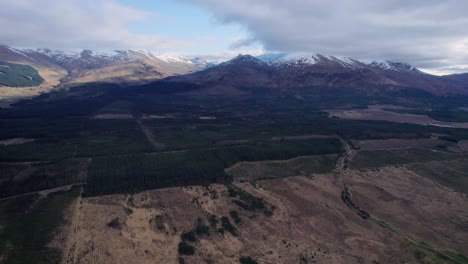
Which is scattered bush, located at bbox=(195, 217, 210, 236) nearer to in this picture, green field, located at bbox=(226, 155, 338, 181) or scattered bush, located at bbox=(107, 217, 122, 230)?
scattered bush, located at bbox=(107, 217, 122, 230)

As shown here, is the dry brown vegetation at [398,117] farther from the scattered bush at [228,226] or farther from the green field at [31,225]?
the green field at [31,225]

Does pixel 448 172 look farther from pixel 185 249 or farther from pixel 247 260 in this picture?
pixel 185 249

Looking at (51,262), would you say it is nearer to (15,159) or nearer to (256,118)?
(15,159)

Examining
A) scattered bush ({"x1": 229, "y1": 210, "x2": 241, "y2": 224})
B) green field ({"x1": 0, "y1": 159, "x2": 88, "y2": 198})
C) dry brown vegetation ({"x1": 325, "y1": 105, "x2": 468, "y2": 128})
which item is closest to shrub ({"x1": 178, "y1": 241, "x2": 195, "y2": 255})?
scattered bush ({"x1": 229, "y1": 210, "x2": 241, "y2": 224})

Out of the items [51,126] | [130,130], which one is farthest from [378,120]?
[51,126]

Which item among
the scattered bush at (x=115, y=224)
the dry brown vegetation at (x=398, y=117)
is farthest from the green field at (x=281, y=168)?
the dry brown vegetation at (x=398, y=117)
